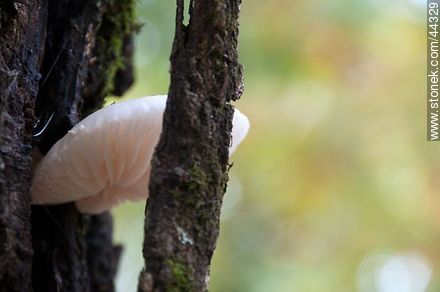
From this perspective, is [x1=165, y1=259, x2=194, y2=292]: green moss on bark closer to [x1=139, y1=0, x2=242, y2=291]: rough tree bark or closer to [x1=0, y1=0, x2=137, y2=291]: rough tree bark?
[x1=139, y1=0, x2=242, y2=291]: rough tree bark

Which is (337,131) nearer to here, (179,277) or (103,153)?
(103,153)

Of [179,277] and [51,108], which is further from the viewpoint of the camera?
[51,108]

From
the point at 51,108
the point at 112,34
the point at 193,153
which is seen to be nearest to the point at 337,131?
the point at 112,34

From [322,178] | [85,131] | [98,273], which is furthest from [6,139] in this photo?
[322,178]

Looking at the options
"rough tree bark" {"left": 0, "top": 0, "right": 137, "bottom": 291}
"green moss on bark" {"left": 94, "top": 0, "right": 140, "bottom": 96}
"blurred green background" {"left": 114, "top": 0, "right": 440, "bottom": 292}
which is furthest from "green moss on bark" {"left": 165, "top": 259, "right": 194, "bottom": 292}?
"blurred green background" {"left": 114, "top": 0, "right": 440, "bottom": 292}

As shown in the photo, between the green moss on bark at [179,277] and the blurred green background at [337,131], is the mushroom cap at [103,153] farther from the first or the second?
the blurred green background at [337,131]
